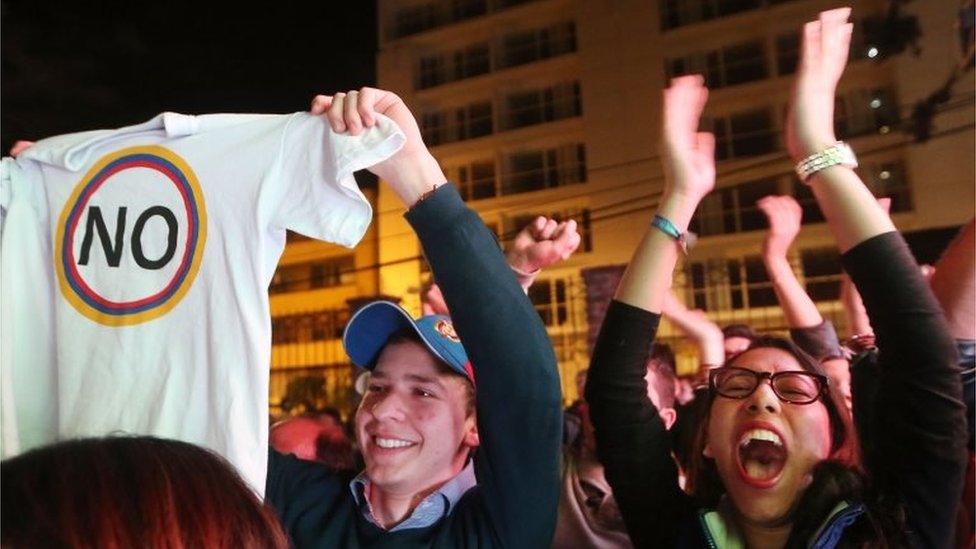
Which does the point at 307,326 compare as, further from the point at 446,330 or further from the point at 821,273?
the point at 446,330

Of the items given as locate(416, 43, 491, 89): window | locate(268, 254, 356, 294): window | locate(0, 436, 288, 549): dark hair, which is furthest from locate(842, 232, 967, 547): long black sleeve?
locate(268, 254, 356, 294): window

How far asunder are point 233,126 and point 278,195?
0.15 metres

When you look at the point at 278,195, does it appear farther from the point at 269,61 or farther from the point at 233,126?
the point at 269,61

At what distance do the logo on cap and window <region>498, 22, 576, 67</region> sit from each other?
958 centimetres

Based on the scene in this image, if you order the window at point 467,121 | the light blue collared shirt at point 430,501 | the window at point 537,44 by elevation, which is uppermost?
the window at point 537,44

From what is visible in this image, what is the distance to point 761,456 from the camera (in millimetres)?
1244

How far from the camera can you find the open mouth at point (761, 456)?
123 cm

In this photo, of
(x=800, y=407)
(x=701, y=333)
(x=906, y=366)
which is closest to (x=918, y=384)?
(x=906, y=366)

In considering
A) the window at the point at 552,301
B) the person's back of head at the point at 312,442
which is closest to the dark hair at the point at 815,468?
the person's back of head at the point at 312,442

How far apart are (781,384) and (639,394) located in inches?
9.6

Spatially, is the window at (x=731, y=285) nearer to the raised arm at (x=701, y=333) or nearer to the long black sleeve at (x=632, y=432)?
the raised arm at (x=701, y=333)

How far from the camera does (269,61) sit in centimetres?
268

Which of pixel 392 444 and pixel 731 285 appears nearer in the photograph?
pixel 392 444

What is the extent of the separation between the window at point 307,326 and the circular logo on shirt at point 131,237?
34.6 ft
